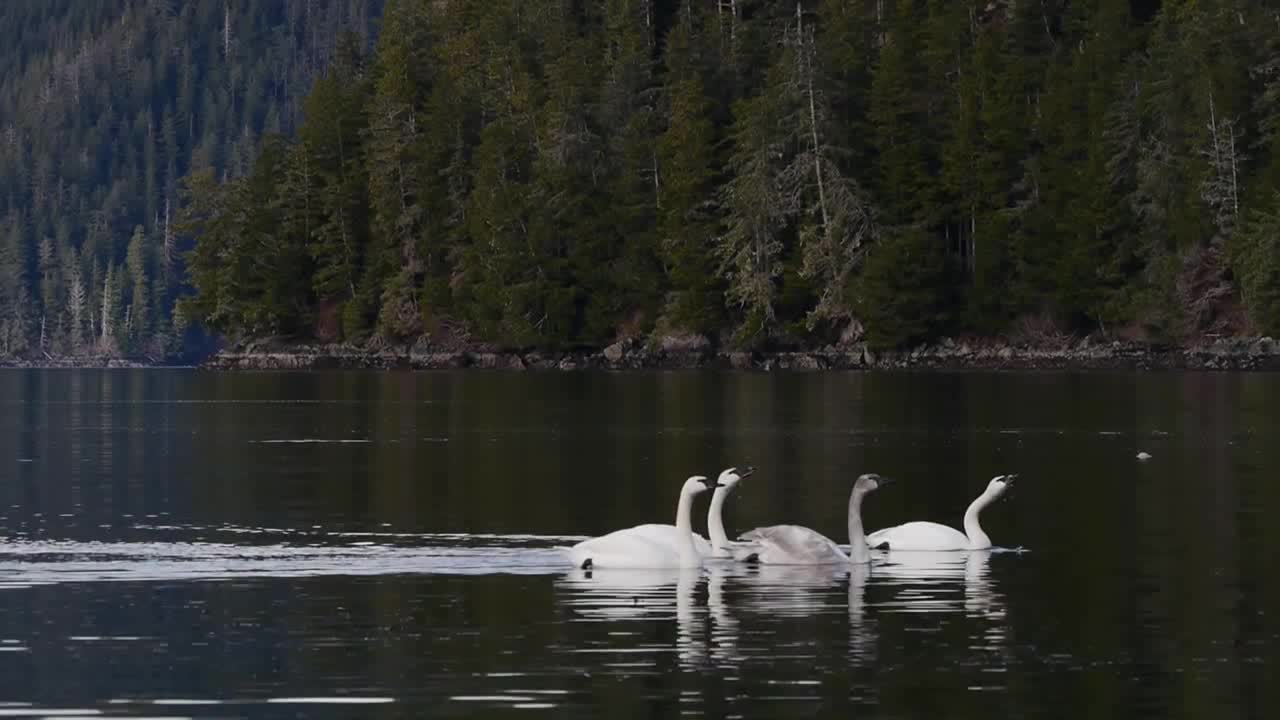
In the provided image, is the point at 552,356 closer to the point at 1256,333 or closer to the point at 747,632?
the point at 1256,333

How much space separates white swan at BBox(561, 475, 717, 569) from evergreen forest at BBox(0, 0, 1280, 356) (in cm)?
7699

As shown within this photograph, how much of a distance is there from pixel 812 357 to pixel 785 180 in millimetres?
10037

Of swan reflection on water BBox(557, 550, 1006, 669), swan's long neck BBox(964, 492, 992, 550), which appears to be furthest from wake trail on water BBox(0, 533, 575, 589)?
swan's long neck BBox(964, 492, 992, 550)

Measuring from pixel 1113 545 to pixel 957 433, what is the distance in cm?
2744

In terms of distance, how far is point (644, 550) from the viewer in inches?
1088

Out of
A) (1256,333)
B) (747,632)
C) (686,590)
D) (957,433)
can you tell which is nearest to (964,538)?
(686,590)

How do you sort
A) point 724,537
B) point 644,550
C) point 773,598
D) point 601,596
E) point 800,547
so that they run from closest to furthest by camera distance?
point 773,598
point 601,596
point 644,550
point 800,547
point 724,537

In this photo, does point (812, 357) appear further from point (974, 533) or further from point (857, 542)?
point (857, 542)

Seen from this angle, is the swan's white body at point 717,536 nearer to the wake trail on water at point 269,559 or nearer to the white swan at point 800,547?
the white swan at point 800,547

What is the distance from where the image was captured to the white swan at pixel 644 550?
2755 centimetres

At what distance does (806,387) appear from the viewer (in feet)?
314

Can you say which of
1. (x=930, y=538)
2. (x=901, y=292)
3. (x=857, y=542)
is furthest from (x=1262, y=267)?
(x=857, y=542)

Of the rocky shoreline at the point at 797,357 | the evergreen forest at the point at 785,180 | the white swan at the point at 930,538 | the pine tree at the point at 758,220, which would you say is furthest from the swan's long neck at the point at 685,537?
the pine tree at the point at 758,220

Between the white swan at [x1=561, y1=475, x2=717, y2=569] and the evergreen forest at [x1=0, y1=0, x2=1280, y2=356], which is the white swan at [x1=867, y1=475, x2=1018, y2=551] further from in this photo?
the evergreen forest at [x1=0, y1=0, x2=1280, y2=356]
